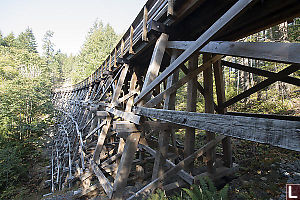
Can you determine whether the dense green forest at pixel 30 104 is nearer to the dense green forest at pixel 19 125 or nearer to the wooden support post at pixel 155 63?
the dense green forest at pixel 19 125

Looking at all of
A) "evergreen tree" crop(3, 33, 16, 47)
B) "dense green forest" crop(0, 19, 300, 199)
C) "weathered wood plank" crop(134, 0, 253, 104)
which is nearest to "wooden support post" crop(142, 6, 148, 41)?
"weathered wood plank" crop(134, 0, 253, 104)

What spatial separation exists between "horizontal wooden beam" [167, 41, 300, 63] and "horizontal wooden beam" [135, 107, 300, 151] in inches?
22.6

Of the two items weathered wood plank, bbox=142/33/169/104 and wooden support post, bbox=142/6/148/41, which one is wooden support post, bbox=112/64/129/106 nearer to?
wooden support post, bbox=142/6/148/41

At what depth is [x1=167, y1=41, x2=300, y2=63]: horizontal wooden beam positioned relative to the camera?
112 centimetres

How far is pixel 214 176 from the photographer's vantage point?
3.32 meters

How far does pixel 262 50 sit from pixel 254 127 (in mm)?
819

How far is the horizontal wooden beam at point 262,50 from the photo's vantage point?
1115 millimetres

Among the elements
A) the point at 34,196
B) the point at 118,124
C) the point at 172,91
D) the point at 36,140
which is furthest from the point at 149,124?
the point at 36,140

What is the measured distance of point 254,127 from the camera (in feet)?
3.37

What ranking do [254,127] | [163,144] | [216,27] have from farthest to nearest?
[163,144] < [216,27] < [254,127]

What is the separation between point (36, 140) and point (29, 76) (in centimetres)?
736

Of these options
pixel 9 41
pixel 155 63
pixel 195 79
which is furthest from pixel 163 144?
pixel 9 41

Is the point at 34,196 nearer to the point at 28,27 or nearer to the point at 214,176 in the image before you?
the point at 214,176

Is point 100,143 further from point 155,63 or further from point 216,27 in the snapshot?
point 216,27
